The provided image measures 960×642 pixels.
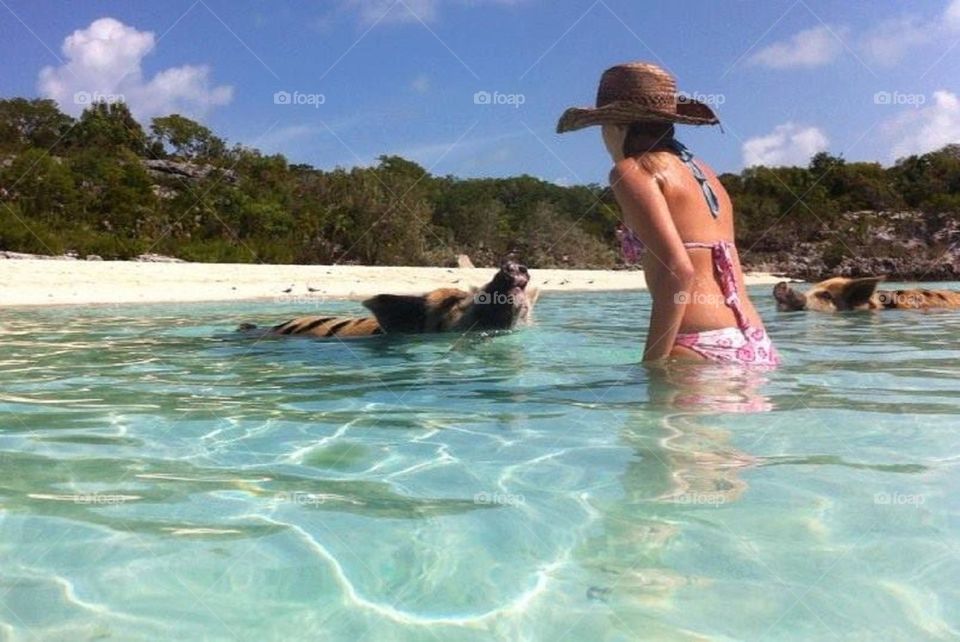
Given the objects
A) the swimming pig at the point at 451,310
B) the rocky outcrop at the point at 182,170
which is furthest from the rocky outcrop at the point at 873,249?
the swimming pig at the point at 451,310

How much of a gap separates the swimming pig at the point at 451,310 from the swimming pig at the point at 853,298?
195 inches

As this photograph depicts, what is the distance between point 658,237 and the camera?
4.06 metres

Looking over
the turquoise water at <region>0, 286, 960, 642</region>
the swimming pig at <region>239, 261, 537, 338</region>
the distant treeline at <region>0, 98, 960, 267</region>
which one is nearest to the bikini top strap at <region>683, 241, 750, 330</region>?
the turquoise water at <region>0, 286, 960, 642</region>

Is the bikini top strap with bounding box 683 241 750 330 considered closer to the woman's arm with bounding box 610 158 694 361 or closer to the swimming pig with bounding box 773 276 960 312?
the woman's arm with bounding box 610 158 694 361

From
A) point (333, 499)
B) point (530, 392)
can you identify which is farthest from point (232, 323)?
point (333, 499)

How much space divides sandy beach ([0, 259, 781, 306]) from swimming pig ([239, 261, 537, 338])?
513 cm

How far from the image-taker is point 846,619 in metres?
1.80

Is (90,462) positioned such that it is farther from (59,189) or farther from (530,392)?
(59,189)

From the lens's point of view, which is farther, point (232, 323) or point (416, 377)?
point (232, 323)

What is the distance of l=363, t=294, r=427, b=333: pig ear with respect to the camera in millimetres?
7428

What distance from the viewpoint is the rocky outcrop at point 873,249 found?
37.0 metres

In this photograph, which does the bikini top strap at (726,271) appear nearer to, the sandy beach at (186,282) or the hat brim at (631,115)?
the hat brim at (631,115)

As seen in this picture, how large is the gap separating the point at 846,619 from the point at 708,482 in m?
0.89

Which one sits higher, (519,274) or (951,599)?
(519,274)
